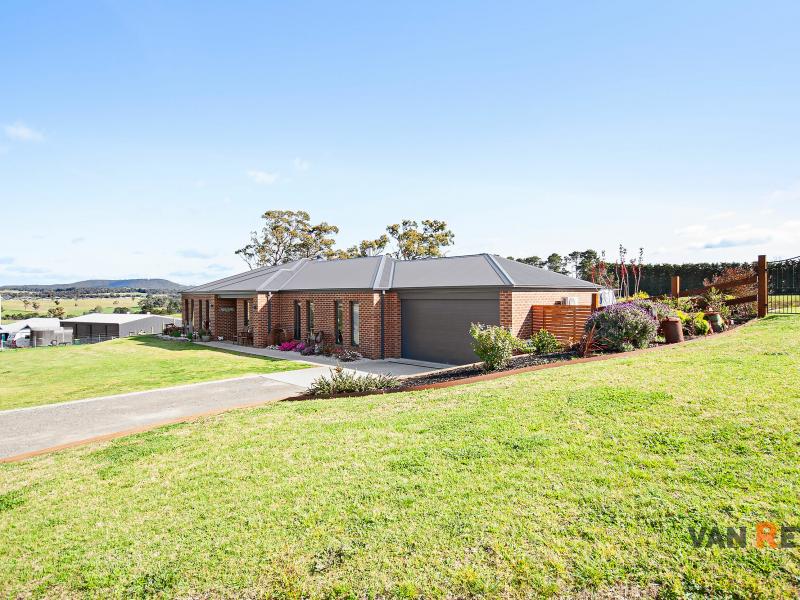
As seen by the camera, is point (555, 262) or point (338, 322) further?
point (555, 262)

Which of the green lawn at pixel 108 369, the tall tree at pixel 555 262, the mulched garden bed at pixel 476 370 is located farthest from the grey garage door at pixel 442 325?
the tall tree at pixel 555 262

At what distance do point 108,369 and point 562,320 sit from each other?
17195 mm

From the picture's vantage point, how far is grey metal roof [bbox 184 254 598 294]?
17.1 meters

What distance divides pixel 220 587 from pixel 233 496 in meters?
1.55

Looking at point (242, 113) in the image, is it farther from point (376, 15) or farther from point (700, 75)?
point (700, 75)

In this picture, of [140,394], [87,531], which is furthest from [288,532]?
[140,394]

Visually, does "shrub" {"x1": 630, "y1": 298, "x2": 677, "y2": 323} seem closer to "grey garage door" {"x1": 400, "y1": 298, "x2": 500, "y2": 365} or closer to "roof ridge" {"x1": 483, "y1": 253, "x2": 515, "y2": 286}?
"roof ridge" {"x1": 483, "y1": 253, "x2": 515, "y2": 286}

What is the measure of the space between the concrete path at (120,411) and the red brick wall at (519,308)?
734cm

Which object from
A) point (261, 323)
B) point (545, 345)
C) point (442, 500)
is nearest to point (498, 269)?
point (545, 345)

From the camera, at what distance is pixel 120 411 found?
10602 mm

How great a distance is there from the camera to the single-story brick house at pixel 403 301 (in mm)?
16344

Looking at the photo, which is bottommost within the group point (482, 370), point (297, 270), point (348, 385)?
point (348, 385)

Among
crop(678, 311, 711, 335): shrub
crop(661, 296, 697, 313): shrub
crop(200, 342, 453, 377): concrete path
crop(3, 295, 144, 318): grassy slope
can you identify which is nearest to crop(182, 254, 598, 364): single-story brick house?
crop(200, 342, 453, 377): concrete path

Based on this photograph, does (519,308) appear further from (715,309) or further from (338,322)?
(338,322)
